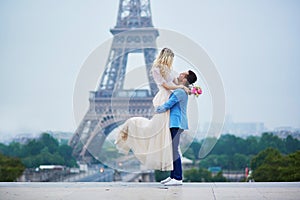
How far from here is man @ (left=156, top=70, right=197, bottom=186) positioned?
5.13 m

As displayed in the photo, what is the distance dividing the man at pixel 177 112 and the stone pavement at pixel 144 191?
21 cm

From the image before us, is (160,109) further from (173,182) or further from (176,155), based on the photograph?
(173,182)

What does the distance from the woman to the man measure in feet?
0.16

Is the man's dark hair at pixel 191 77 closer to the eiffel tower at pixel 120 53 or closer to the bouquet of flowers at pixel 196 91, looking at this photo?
the bouquet of flowers at pixel 196 91

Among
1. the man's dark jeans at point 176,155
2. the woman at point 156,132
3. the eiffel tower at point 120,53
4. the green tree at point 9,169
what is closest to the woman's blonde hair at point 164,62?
the woman at point 156,132

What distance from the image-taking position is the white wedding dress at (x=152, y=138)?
5203 millimetres

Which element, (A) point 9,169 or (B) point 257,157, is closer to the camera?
(A) point 9,169

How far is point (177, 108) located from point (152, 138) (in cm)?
35

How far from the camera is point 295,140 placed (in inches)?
1448

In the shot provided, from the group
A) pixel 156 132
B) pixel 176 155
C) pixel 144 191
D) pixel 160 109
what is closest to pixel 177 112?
pixel 160 109

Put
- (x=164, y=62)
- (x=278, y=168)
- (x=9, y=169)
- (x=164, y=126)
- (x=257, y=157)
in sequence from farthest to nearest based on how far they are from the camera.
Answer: (x=257, y=157) → (x=9, y=169) → (x=278, y=168) → (x=164, y=126) → (x=164, y=62)

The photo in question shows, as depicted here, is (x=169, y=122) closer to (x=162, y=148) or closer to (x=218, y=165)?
(x=162, y=148)

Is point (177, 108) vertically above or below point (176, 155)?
above

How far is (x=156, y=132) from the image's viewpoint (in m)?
5.25
